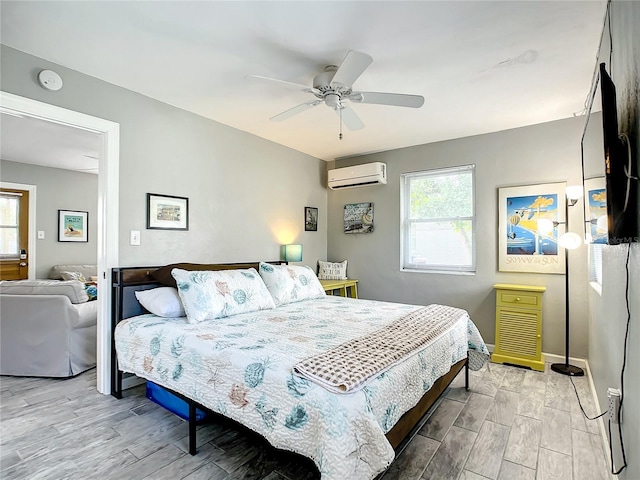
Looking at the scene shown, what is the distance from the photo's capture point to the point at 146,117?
287 cm

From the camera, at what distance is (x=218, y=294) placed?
8.20 feet

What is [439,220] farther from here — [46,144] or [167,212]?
[46,144]

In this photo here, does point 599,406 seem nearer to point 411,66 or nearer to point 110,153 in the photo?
point 411,66

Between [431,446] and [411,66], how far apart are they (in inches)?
98.8

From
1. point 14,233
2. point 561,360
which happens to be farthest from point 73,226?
point 561,360

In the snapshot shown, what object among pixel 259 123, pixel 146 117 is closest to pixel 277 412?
pixel 146 117

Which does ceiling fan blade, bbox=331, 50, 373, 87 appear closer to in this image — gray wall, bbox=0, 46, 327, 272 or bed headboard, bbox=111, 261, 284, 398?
gray wall, bbox=0, 46, 327, 272

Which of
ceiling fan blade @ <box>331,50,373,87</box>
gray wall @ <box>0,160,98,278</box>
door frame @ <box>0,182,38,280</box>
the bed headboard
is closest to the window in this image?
ceiling fan blade @ <box>331,50,373,87</box>

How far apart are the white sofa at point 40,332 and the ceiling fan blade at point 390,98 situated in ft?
10.3

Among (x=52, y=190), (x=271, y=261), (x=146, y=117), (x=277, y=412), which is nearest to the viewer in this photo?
(x=277, y=412)

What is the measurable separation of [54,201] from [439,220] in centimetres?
621

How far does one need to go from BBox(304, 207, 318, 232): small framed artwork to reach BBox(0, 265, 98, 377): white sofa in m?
2.74

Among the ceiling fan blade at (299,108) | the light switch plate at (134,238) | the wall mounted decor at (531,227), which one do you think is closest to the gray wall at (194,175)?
the light switch plate at (134,238)

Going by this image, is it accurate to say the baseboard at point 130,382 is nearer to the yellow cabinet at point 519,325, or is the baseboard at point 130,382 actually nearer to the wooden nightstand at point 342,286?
the wooden nightstand at point 342,286
